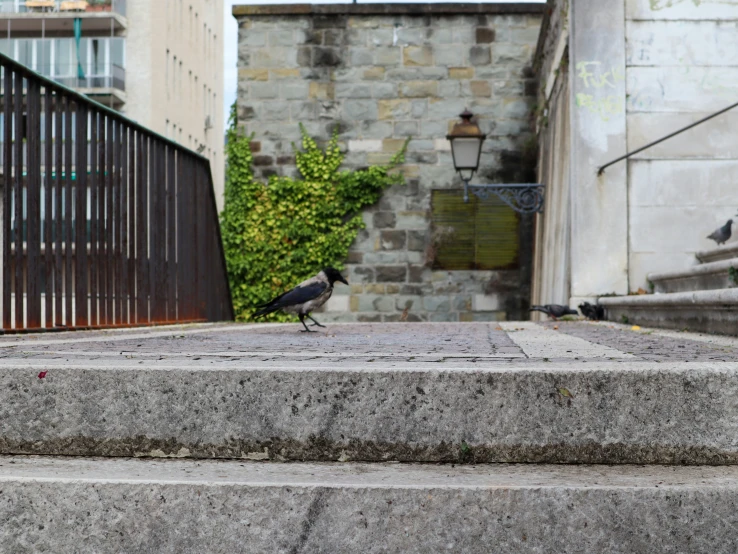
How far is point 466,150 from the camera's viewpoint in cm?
1159

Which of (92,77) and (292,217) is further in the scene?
(92,77)

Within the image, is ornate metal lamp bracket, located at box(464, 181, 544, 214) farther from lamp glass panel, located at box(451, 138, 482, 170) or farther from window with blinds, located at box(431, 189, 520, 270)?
window with blinds, located at box(431, 189, 520, 270)

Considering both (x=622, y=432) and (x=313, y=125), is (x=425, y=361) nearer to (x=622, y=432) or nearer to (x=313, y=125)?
(x=622, y=432)

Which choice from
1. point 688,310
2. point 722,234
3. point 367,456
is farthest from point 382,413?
point 722,234

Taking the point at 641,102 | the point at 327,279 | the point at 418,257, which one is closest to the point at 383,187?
the point at 418,257

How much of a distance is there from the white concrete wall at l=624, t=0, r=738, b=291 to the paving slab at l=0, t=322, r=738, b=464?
6409mm

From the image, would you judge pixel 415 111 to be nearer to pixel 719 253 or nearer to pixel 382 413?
pixel 719 253

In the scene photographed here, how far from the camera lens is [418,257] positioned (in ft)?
44.8

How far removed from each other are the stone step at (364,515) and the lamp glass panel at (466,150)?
961 centimetres

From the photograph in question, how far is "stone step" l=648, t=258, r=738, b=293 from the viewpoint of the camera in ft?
19.3

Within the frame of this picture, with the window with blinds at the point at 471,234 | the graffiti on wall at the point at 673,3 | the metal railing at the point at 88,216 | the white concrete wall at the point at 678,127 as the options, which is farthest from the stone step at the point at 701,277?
the window with blinds at the point at 471,234

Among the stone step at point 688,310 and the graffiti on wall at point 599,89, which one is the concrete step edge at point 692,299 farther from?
the graffiti on wall at point 599,89

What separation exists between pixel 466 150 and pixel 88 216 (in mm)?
6438

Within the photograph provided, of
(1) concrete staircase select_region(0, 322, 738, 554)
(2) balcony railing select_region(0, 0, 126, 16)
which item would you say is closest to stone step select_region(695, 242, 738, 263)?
(1) concrete staircase select_region(0, 322, 738, 554)
